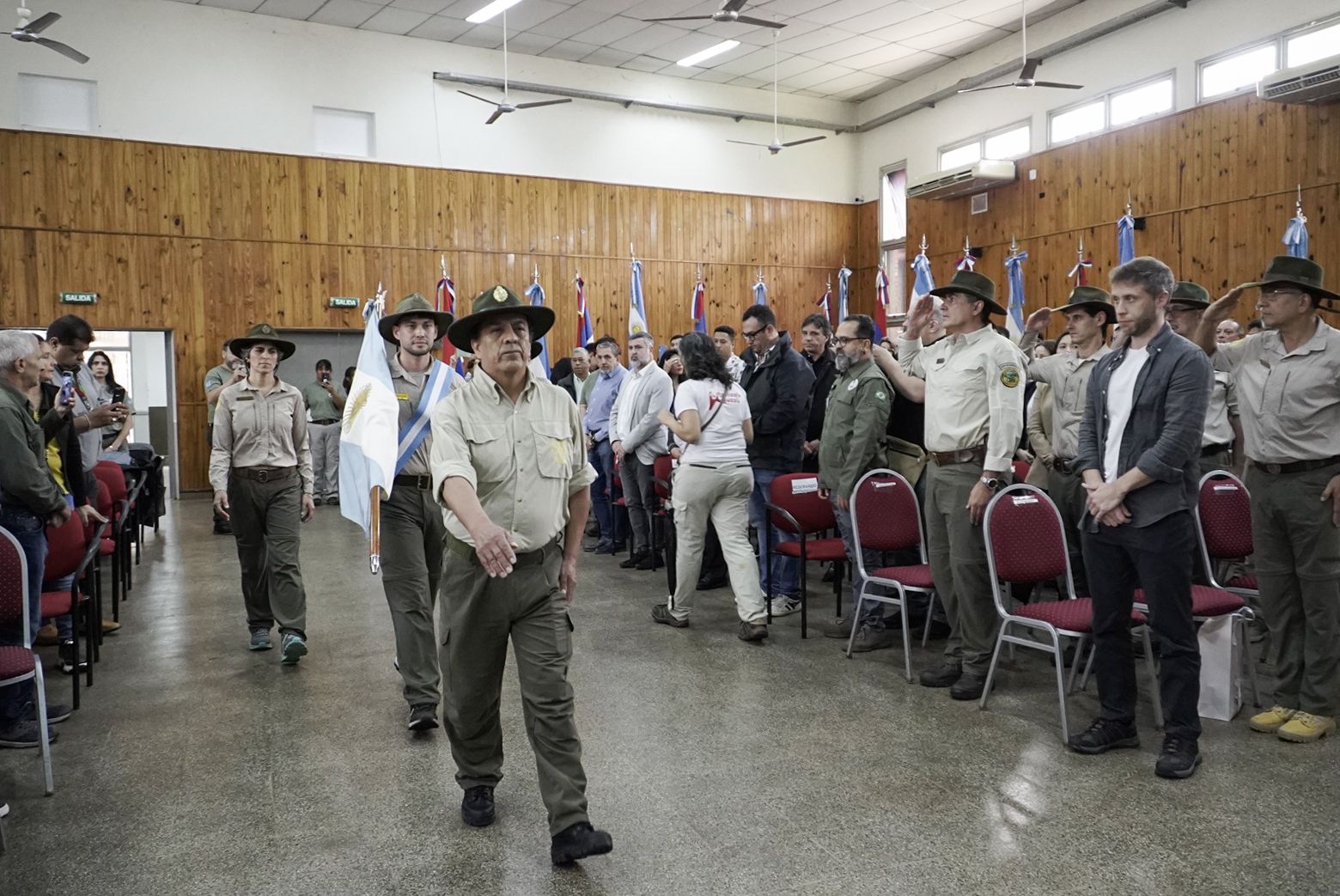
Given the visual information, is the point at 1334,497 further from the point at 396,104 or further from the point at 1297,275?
the point at 396,104

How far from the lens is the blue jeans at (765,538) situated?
6043 millimetres

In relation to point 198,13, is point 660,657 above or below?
below

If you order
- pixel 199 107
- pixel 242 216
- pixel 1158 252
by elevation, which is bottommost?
pixel 1158 252

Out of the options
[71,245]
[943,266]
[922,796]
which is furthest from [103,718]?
[943,266]

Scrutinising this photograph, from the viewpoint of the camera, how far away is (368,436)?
143 inches

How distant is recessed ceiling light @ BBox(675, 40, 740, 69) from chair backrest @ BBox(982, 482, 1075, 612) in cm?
1169

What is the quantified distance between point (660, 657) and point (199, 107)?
36.7 feet

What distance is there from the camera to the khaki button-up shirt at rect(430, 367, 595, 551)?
285 centimetres

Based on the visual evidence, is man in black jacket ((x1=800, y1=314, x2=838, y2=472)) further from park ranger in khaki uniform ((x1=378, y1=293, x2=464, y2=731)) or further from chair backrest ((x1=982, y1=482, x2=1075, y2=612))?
park ranger in khaki uniform ((x1=378, y1=293, x2=464, y2=731))

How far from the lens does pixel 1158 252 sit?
12062mm

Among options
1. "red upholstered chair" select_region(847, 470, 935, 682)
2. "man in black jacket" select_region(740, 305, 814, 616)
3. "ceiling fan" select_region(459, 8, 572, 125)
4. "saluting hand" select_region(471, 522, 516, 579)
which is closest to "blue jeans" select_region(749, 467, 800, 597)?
"man in black jacket" select_region(740, 305, 814, 616)

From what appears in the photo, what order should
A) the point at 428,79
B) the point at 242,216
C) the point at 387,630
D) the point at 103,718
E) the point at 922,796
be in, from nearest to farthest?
the point at 922,796, the point at 103,718, the point at 387,630, the point at 242,216, the point at 428,79

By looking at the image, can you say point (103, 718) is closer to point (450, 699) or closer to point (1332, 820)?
point (450, 699)

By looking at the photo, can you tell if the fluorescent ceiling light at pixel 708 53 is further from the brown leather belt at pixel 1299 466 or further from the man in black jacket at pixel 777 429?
the brown leather belt at pixel 1299 466
